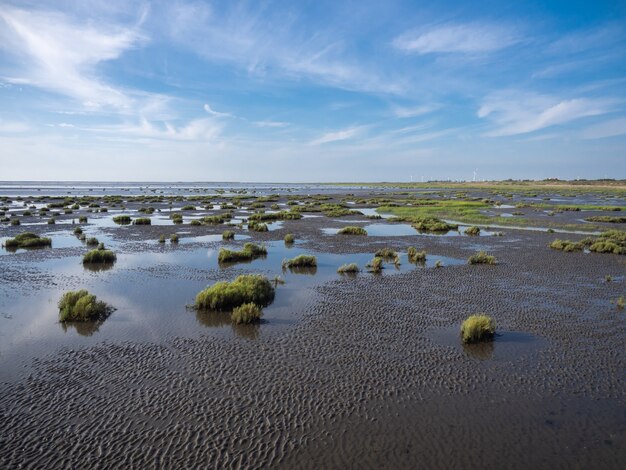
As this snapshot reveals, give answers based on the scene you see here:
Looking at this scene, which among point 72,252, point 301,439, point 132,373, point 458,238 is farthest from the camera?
point 458,238

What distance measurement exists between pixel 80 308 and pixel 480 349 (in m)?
11.8

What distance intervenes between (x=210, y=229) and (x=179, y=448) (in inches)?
1181

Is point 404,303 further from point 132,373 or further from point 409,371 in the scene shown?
point 132,373

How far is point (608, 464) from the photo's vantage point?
627cm

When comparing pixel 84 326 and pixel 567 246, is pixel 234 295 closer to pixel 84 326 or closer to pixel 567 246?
pixel 84 326

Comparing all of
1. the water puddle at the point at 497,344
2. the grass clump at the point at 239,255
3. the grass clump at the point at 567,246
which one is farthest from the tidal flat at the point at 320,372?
the grass clump at the point at 567,246

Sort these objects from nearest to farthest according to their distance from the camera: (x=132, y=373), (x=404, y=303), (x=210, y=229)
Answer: (x=132, y=373) → (x=404, y=303) → (x=210, y=229)

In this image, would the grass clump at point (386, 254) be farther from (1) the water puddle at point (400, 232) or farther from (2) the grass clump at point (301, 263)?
(1) the water puddle at point (400, 232)

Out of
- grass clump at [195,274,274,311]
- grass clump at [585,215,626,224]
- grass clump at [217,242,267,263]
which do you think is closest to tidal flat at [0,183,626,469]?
grass clump at [195,274,274,311]

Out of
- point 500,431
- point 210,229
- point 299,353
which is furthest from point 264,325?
point 210,229

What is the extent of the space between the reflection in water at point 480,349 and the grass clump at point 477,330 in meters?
0.16

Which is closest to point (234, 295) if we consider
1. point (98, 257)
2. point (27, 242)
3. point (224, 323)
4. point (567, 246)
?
point (224, 323)

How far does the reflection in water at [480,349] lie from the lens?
33.1 feet

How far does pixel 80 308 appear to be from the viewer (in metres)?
12.3
